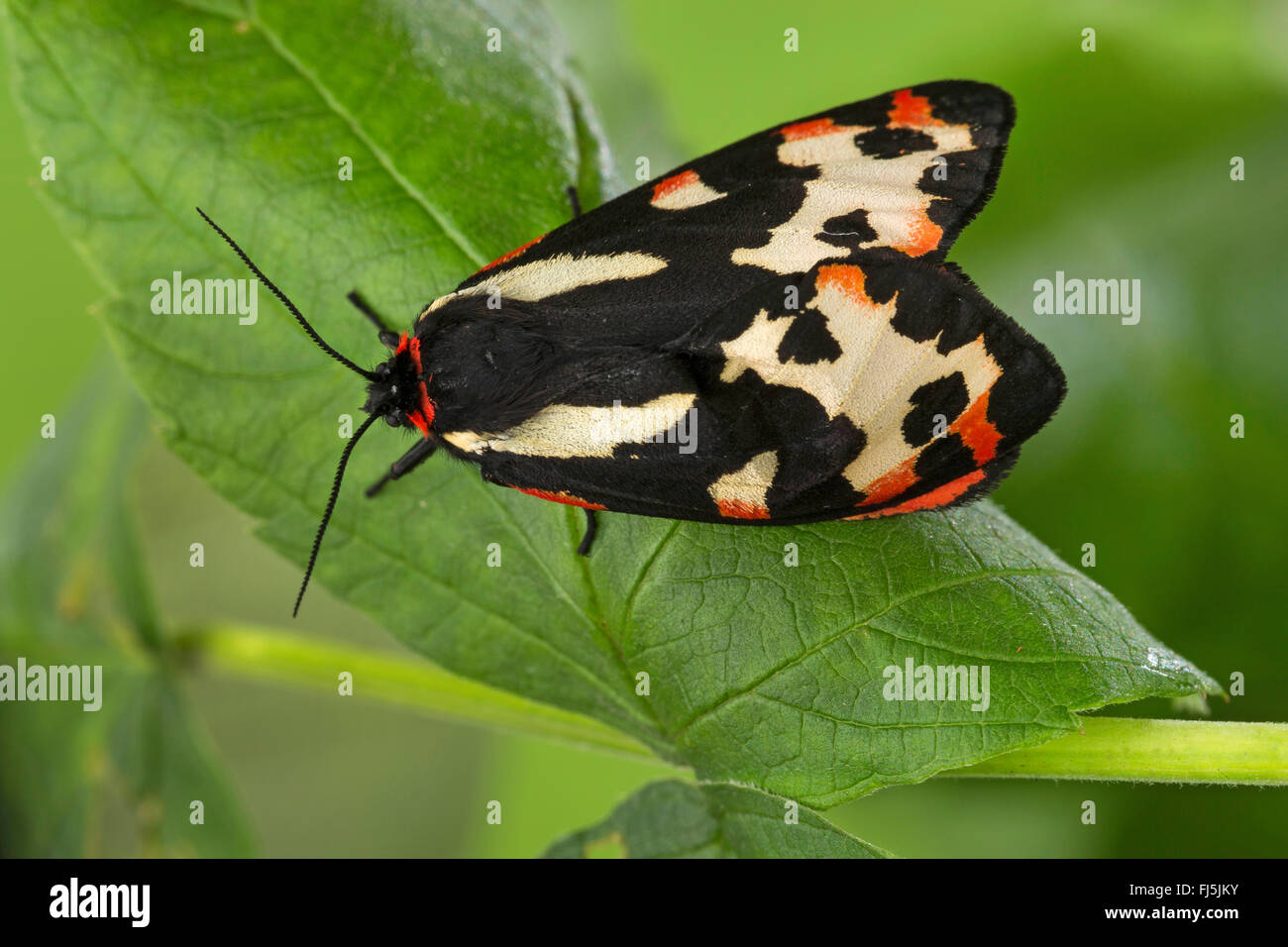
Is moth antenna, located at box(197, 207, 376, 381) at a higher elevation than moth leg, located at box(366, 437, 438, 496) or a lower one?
higher

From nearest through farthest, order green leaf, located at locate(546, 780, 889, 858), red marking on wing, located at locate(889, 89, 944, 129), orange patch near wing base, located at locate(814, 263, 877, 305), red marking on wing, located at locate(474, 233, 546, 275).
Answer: green leaf, located at locate(546, 780, 889, 858) → orange patch near wing base, located at locate(814, 263, 877, 305) → red marking on wing, located at locate(474, 233, 546, 275) → red marking on wing, located at locate(889, 89, 944, 129)

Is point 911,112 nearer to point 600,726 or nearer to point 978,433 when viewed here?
point 978,433

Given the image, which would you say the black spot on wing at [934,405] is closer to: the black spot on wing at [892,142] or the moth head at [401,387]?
the black spot on wing at [892,142]

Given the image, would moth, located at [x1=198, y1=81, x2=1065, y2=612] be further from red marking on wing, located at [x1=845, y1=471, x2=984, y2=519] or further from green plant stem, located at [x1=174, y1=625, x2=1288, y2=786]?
green plant stem, located at [x1=174, y1=625, x2=1288, y2=786]

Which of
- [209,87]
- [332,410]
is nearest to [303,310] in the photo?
[332,410]

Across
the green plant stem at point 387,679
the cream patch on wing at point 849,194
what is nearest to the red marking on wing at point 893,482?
the cream patch on wing at point 849,194

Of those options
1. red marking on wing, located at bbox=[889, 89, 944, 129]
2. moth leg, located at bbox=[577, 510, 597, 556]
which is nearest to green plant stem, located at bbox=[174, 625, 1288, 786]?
moth leg, located at bbox=[577, 510, 597, 556]

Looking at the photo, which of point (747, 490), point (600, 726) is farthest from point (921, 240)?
point (600, 726)
